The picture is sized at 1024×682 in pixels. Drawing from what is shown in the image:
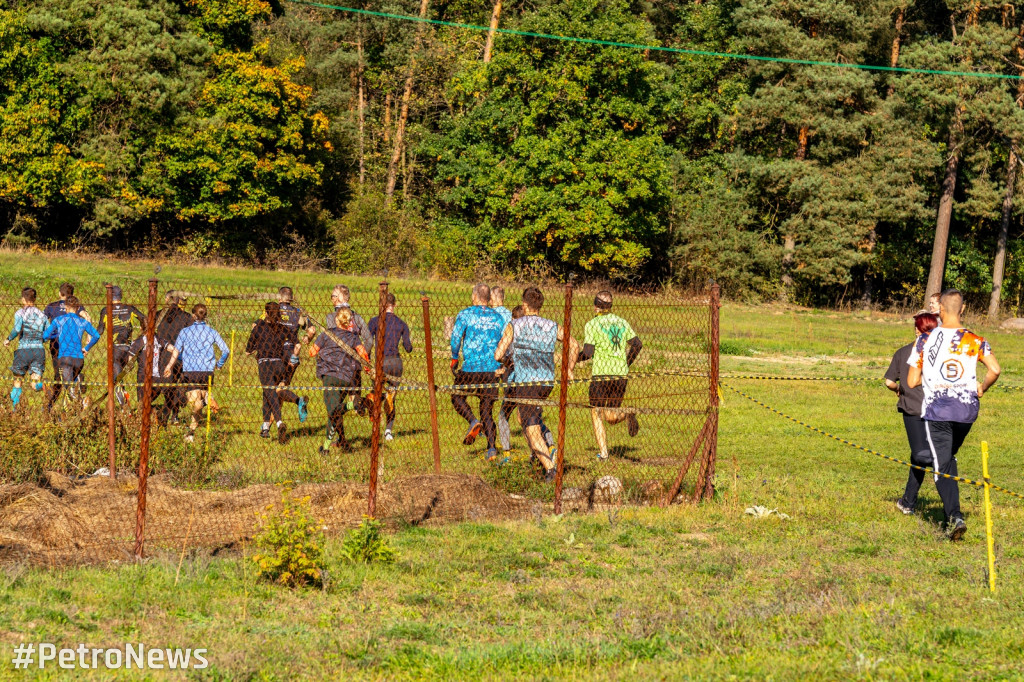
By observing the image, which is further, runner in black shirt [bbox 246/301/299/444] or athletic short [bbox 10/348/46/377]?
athletic short [bbox 10/348/46/377]

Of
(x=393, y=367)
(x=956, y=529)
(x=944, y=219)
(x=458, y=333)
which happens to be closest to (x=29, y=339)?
(x=393, y=367)

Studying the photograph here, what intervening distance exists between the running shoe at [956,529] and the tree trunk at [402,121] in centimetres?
4261

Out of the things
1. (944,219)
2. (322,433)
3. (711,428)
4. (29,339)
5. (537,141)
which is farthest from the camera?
(944,219)

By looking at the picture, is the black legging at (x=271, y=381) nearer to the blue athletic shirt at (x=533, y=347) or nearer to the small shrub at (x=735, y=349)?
the blue athletic shirt at (x=533, y=347)

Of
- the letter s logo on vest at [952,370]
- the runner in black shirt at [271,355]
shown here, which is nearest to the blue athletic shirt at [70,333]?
the runner in black shirt at [271,355]

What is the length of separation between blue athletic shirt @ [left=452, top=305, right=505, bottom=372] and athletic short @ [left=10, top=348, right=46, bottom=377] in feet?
16.8

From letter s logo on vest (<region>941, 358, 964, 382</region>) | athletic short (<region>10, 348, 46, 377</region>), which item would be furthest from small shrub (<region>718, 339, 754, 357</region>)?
letter s logo on vest (<region>941, 358, 964, 382</region>)

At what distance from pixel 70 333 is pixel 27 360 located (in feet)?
2.26

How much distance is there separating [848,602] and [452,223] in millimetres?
42643

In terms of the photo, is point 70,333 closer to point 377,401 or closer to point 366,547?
point 377,401

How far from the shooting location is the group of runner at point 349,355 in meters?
11.2

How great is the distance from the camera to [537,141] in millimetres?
45812

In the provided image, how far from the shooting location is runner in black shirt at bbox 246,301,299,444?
12516 mm

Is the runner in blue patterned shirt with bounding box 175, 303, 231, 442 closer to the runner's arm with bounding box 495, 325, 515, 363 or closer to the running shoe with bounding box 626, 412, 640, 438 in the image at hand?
the runner's arm with bounding box 495, 325, 515, 363
